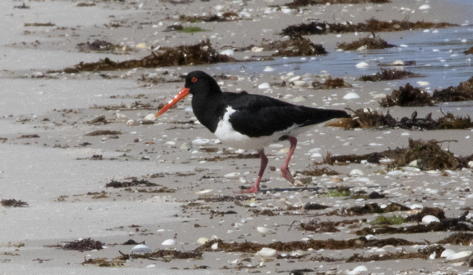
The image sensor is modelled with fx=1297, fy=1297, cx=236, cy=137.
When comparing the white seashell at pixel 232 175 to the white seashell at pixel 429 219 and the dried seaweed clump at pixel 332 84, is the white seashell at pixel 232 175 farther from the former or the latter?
the dried seaweed clump at pixel 332 84

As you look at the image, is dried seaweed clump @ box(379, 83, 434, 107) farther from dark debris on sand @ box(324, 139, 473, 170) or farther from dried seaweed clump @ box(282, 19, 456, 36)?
dried seaweed clump @ box(282, 19, 456, 36)

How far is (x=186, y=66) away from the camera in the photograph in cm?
2189

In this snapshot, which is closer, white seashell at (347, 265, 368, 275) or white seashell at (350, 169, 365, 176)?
white seashell at (347, 265, 368, 275)

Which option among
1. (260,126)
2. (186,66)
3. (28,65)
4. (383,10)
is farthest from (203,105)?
(383,10)

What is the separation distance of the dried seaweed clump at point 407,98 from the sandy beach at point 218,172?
115mm

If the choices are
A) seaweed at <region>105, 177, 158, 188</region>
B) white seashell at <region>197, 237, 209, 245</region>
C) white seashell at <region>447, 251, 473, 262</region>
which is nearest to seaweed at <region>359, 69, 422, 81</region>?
seaweed at <region>105, 177, 158, 188</region>

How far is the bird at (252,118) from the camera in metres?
12.1

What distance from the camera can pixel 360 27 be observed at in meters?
25.4

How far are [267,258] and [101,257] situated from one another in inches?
49.0

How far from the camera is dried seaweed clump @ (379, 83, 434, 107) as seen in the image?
16.2 meters

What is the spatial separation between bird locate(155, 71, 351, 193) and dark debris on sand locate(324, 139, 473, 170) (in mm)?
529

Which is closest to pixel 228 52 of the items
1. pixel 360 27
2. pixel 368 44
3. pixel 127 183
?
pixel 368 44

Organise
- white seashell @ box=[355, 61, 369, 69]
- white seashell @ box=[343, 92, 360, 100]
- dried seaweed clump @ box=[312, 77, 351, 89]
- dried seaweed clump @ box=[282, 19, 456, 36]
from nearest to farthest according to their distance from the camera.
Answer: white seashell @ box=[343, 92, 360, 100] → dried seaweed clump @ box=[312, 77, 351, 89] → white seashell @ box=[355, 61, 369, 69] → dried seaweed clump @ box=[282, 19, 456, 36]

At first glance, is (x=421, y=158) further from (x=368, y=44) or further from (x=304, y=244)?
(x=368, y=44)
